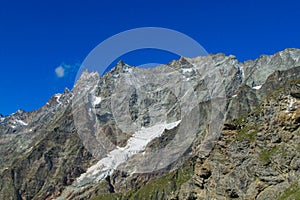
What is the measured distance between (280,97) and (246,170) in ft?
41.2

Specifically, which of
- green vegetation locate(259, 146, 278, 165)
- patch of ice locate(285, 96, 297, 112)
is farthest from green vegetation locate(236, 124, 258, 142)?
patch of ice locate(285, 96, 297, 112)

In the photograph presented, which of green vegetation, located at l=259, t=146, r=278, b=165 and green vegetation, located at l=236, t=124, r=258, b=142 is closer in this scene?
green vegetation, located at l=259, t=146, r=278, b=165

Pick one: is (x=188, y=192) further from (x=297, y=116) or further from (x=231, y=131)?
(x=297, y=116)

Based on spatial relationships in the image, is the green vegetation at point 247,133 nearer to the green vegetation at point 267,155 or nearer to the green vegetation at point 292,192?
the green vegetation at point 267,155

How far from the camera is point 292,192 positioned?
6075cm

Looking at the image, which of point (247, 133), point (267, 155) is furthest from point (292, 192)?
point (247, 133)

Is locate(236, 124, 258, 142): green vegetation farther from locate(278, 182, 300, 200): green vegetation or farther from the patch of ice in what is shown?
locate(278, 182, 300, 200): green vegetation

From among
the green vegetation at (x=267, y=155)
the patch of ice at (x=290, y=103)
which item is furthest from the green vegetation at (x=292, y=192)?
the patch of ice at (x=290, y=103)

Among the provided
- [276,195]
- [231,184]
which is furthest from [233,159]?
[276,195]

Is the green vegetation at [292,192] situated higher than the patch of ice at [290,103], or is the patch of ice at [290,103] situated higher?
the patch of ice at [290,103]

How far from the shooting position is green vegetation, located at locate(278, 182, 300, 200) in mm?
58297

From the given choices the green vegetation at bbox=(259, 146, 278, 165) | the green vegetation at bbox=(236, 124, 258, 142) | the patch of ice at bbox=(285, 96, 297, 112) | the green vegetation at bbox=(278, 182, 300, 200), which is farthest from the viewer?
the green vegetation at bbox=(236, 124, 258, 142)

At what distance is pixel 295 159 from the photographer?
65.4 metres

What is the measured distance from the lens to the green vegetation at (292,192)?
58.3 m
